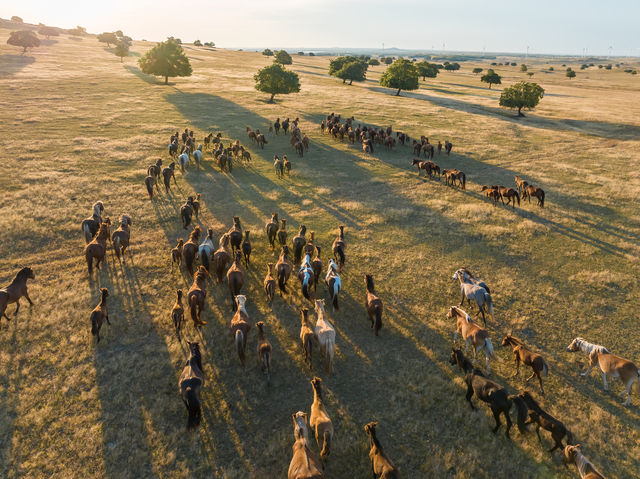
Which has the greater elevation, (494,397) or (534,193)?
(534,193)

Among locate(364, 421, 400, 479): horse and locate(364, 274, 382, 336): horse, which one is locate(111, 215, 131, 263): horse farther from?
locate(364, 421, 400, 479): horse

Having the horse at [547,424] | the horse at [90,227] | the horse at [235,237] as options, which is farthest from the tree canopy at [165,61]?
the horse at [547,424]

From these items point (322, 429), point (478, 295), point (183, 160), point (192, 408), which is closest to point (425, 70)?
point (183, 160)

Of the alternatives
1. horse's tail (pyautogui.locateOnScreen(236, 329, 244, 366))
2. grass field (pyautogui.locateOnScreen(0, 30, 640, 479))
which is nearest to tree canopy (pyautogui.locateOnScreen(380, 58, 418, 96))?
grass field (pyautogui.locateOnScreen(0, 30, 640, 479))

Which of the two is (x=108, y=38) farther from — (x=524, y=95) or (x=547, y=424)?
(x=547, y=424)

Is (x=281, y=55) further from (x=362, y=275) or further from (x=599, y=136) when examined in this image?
(x=362, y=275)

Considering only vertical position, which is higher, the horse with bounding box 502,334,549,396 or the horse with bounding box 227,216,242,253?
the horse with bounding box 227,216,242,253

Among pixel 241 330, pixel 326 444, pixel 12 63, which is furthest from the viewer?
pixel 12 63

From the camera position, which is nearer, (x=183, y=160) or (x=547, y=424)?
(x=547, y=424)
